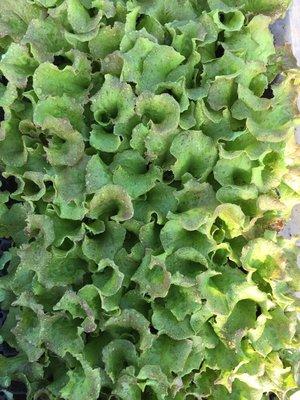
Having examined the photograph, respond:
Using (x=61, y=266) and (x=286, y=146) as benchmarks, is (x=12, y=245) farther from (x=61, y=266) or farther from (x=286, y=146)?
(x=286, y=146)

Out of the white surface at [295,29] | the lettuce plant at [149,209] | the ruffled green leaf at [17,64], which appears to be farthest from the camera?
the white surface at [295,29]

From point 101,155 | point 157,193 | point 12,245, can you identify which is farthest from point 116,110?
A: point 12,245

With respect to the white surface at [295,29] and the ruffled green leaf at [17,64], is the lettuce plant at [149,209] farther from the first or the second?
the white surface at [295,29]

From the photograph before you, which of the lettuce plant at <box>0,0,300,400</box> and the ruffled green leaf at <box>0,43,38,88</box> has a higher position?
the ruffled green leaf at <box>0,43,38,88</box>

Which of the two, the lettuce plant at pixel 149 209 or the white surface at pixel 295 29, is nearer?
the lettuce plant at pixel 149 209

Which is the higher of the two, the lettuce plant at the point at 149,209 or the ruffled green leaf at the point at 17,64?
the ruffled green leaf at the point at 17,64

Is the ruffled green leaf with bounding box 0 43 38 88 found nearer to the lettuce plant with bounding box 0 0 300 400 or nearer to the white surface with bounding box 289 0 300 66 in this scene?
the lettuce plant with bounding box 0 0 300 400

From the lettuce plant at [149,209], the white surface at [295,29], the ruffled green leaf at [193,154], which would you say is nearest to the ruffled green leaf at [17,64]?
the lettuce plant at [149,209]

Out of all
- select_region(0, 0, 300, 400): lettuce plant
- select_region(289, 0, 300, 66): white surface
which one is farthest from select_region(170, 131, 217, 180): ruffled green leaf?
select_region(289, 0, 300, 66): white surface
